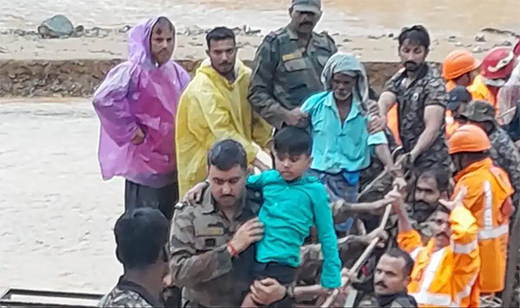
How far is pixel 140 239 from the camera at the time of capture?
354 cm

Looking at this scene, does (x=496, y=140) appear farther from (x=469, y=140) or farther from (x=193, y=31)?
(x=193, y=31)

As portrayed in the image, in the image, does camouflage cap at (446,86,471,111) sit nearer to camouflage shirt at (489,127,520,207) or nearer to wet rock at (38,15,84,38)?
camouflage shirt at (489,127,520,207)

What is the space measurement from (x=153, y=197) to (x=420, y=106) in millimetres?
1681

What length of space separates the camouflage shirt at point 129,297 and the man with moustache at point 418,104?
9.42 feet

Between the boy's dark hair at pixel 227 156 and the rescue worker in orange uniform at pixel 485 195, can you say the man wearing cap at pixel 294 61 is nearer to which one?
the rescue worker in orange uniform at pixel 485 195

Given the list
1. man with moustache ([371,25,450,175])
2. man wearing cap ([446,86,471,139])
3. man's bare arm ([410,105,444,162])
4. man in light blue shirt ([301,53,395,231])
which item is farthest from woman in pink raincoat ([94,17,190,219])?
man wearing cap ([446,86,471,139])

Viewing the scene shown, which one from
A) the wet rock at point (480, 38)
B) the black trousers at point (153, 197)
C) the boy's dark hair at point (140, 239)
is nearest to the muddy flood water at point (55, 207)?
the black trousers at point (153, 197)

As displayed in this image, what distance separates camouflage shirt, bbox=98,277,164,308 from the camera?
338 cm

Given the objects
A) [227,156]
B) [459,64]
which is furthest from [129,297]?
[459,64]

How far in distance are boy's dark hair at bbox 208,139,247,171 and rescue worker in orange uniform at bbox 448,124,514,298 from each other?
59.8 inches

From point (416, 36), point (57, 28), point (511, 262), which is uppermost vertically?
point (416, 36)

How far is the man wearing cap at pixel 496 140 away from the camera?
19.5ft

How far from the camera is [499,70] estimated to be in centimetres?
734

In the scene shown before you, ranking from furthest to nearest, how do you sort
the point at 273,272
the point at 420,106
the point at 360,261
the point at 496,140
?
the point at 420,106 → the point at 496,140 → the point at 360,261 → the point at 273,272
